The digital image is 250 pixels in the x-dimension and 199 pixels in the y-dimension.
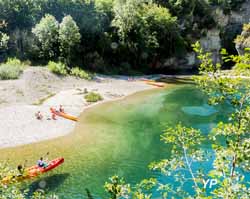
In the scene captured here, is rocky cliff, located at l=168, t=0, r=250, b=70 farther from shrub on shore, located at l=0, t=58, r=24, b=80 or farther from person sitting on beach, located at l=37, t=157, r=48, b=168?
person sitting on beach, located at l=37, t=157, r=48, b=168

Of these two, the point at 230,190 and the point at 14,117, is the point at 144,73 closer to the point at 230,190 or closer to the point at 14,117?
the point at 14,117

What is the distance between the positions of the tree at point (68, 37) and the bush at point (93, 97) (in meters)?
15.3

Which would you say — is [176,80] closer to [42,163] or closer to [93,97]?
[93,97]

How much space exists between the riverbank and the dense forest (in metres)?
7.51

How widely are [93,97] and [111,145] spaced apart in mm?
17724

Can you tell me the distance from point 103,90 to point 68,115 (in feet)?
47.2

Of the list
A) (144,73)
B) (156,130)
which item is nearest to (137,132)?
(156,130)

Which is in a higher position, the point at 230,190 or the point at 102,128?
the point at 230,190

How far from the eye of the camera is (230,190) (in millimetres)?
5895

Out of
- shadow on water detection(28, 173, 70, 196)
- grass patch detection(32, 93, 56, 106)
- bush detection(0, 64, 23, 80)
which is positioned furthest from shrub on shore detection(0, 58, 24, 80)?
shadow on water detection(28, 173, 70, 196)

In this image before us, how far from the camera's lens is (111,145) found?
28.2 metres

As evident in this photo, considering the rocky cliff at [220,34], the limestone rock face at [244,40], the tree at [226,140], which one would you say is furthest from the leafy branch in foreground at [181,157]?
the rocky cliff at [220,34]

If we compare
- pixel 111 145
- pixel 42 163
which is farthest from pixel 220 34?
pixel 42 163

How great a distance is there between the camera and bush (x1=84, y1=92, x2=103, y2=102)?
44.6m
